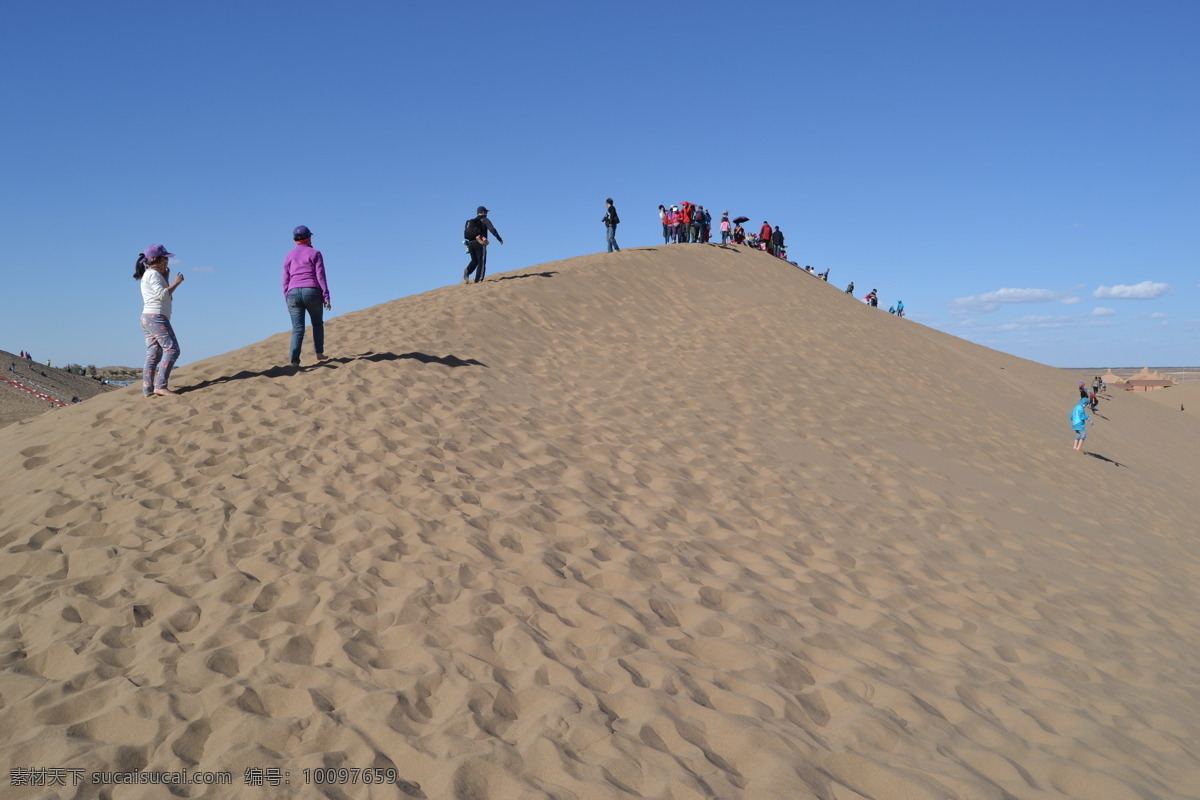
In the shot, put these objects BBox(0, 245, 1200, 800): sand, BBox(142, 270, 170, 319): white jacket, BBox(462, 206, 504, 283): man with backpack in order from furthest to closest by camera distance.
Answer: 1. BBox(462, 206, 504, 283): man with backpack
2. BBox(142, 270, 170, 319): white jacket
3. BBox(0, 245, 1200, 800): sand

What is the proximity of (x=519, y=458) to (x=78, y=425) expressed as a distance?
15.0 feet

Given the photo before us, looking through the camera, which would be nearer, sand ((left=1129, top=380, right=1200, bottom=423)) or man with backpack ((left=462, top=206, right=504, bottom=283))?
man with backpack ((left=462, top=206, right=504, bottom=283))

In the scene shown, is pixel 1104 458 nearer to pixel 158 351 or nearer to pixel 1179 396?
pixel 158 351

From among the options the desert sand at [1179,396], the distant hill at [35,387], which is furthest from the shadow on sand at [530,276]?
the desert sand at [1179,396]

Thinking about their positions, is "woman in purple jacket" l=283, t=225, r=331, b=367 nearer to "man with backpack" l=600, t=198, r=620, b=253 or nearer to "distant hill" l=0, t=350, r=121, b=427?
"man with backpack" l=600, t=198, r=620, b=253

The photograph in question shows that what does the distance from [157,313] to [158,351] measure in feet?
1.52

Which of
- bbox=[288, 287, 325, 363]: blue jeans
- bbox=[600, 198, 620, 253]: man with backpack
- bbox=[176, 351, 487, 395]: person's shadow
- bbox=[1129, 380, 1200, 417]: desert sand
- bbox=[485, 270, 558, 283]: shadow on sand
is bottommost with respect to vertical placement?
bbox=[1129, 380, 1200, 417]: desert sand

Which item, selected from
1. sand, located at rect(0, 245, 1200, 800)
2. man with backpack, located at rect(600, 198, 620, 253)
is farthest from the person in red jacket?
sand, located at rect(0, 245, 1200, 800)

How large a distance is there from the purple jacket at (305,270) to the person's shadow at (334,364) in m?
0.94

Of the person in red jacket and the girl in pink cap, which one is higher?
the person in red jacket

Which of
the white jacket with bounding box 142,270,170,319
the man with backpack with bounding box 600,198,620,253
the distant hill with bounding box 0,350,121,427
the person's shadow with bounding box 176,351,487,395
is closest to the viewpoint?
the white jacket with bounding box 142,270,170,319

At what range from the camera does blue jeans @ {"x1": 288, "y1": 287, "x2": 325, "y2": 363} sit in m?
8.27

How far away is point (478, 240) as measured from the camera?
13.6 m

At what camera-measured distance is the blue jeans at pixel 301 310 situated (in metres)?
8.27
